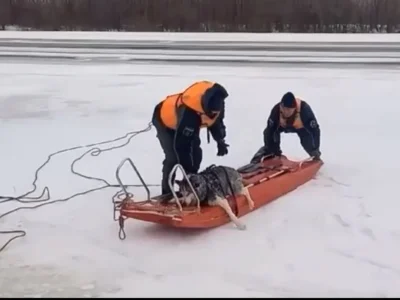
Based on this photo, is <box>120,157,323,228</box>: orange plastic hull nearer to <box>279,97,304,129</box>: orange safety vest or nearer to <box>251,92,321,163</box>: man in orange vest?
<box>251,92,321,163</box>: man in orange vest

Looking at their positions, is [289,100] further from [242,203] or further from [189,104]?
[189,104]

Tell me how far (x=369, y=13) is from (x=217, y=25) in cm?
525

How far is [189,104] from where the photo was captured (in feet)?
21.0

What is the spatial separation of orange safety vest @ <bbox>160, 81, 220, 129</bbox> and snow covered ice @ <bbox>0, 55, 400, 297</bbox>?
0.93 meters

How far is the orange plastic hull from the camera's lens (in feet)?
20.2

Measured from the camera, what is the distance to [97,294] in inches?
201

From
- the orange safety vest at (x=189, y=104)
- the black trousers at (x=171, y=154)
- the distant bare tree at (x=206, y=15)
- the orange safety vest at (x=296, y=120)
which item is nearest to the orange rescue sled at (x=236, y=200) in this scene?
the black trousers at (x=171, y=154)

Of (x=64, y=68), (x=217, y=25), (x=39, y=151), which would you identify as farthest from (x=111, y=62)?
(x=217, y=25)

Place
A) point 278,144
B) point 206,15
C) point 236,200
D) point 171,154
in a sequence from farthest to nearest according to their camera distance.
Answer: point 206,15 < point 278,144 < point 171,154 < point 236,200

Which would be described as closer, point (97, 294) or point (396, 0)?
point (97, 294)

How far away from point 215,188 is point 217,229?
361 millimetres

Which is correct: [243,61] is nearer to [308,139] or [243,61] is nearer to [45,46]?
[45,46]

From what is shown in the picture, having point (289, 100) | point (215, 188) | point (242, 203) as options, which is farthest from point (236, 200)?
point (289, 100)

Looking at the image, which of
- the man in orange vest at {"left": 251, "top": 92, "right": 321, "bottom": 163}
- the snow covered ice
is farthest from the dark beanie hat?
the snow covered ice
